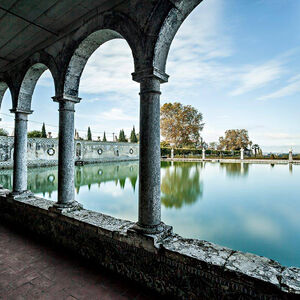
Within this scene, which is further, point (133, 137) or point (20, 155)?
point (133, 137)

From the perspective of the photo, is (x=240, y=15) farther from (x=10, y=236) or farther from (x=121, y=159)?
(x=121, y=159)

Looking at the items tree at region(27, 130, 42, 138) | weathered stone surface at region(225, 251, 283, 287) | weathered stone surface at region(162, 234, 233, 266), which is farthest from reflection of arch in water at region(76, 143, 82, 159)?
weathered stone surface at region(225, 251, 283, 287)

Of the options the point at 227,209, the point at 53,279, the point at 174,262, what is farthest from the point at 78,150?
the point at 174,262

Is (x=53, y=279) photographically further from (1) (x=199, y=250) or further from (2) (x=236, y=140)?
(2) (x=236, y=140)

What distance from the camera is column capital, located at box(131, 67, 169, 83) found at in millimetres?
1786

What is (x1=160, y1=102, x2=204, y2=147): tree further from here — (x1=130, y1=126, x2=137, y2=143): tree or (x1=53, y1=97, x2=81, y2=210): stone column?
(x1=53, y1=97, x2=81, y2=210): stone column

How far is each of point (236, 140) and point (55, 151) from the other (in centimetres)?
3284

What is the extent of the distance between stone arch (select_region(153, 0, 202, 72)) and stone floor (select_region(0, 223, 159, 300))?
2.09 metres

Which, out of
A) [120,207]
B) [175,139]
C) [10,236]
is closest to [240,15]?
[10,236]

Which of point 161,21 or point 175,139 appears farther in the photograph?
point 175,139

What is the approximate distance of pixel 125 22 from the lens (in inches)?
77.7

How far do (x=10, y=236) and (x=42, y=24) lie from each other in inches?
118

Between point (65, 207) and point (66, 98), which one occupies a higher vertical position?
point (66, 98)

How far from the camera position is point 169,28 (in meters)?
1.78
